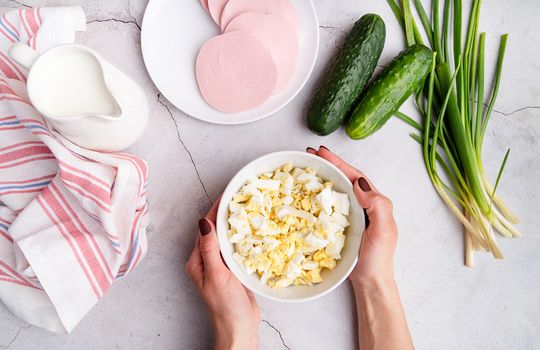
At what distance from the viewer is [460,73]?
3.92 feet

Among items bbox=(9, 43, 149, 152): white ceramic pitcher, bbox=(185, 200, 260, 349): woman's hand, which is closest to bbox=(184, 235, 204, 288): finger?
bbox=(185, 200, 260, 349): woman's hand

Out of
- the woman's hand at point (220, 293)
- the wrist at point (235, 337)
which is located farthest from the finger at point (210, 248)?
the wrist at point (235, 337)

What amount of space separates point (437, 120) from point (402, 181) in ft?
0.65

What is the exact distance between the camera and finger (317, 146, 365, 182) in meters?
1.11

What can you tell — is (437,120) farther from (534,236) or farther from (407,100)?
(534,236)

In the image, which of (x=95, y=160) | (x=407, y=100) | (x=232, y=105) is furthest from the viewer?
(x=407, y=100)

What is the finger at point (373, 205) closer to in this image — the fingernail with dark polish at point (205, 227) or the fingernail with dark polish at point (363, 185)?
the fingernail with dark polish at point (363, 185)

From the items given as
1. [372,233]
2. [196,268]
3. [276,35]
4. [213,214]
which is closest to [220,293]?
[196,268]

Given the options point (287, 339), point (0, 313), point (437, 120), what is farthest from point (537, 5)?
point (0, 313)

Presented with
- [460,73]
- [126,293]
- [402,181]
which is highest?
[460,73]

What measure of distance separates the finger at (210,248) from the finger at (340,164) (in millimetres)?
349

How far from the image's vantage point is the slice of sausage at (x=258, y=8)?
44.1 inches

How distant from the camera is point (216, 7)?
1.13 metres

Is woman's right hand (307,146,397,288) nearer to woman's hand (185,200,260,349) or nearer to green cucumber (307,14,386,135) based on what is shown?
green cucumber (307,14,386,135)
